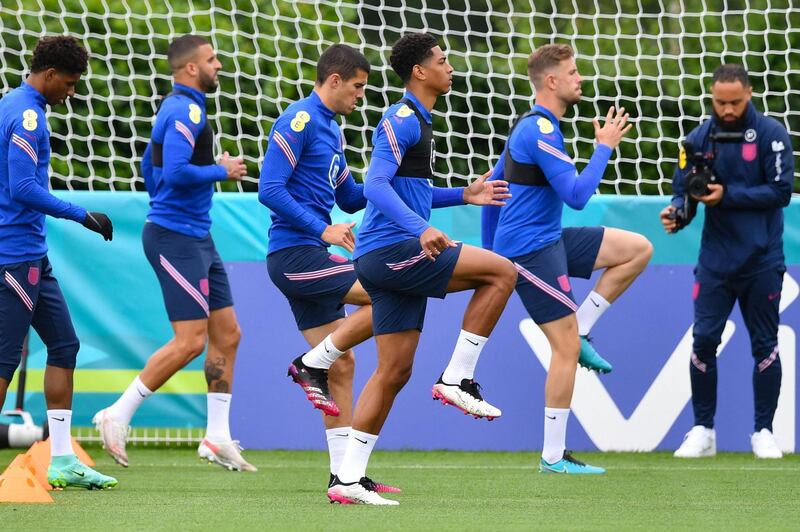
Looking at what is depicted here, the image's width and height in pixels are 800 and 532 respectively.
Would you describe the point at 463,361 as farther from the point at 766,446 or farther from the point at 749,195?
A: the point at 766,446

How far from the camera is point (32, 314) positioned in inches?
283

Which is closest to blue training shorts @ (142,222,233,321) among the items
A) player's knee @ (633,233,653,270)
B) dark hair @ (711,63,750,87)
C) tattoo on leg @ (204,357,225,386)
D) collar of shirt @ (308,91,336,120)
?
tattoo on leg @ (204,357,225,386)

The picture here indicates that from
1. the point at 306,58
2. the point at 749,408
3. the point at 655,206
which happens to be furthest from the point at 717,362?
the point at 306,58

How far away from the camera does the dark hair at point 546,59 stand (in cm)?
798

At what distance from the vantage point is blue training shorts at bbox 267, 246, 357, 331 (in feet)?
Result: 24.0

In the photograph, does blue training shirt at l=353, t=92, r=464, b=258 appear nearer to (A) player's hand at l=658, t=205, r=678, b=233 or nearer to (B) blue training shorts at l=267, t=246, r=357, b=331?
(B) blue training shorts at l=267, t=246, r=357, b=331

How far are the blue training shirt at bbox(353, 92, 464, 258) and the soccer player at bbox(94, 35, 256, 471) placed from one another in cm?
211

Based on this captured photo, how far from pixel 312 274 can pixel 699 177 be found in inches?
113

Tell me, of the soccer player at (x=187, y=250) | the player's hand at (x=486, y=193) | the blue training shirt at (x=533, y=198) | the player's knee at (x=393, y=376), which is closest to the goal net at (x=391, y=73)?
the soccer player at (x=187, y=250)

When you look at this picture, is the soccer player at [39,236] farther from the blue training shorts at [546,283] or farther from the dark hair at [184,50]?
the blue training shorts at [546,283]

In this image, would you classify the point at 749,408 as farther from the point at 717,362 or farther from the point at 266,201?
the point at 266,201

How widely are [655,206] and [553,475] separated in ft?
8.66

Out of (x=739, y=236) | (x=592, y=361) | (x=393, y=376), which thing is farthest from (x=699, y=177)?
(x=393, y=376)

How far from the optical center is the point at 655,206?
9914 mm
